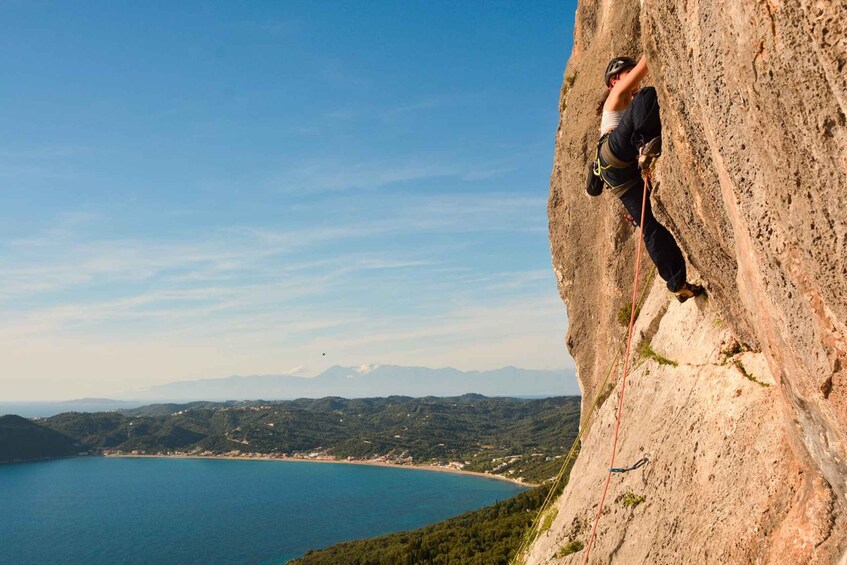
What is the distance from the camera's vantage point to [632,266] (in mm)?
10203

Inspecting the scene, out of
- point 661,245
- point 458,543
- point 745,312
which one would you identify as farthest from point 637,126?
Answer: point 458,543

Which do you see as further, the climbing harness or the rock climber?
the climbing harness

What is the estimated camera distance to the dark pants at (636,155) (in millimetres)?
5242

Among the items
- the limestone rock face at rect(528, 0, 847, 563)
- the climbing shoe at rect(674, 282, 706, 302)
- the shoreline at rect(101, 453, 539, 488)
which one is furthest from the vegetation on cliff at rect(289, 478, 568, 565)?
the shoreline at rect(101, 453, 539, 488)

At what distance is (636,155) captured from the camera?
5.89 meters

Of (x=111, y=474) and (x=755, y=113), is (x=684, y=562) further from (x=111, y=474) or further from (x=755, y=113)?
(x=111, y=474)

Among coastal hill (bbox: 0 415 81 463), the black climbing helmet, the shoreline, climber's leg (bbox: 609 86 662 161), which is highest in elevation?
the black climbing helmet

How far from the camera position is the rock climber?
533cm

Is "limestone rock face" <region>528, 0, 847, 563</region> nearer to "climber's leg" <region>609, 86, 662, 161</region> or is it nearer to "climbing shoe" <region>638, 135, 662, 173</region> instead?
"climbing shoe" <region>638, 135, 662, 173</region>

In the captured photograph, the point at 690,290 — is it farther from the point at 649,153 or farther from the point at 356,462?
the point at 356,462

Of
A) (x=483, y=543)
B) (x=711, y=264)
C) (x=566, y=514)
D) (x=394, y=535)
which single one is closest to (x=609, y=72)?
(x=711, y=264)

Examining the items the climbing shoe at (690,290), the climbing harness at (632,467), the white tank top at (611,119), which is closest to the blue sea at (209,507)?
the climbing harness at (632,467)

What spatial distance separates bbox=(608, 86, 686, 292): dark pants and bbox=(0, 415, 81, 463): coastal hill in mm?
229159

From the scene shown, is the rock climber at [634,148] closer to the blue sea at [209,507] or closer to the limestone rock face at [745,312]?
the limestone rock face at [745,312]
